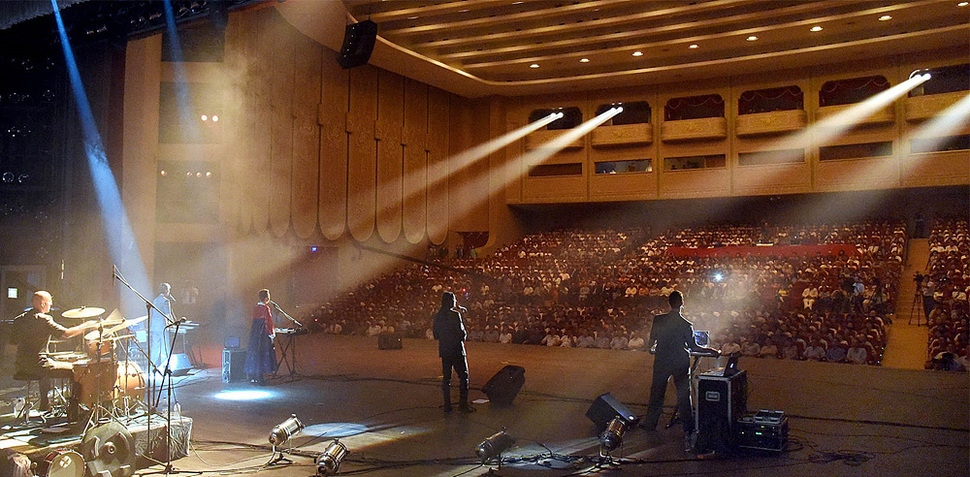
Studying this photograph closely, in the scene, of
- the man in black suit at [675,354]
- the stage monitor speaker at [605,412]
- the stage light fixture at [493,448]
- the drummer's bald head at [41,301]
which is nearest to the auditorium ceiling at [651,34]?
the drummer's bald head at [41,301]

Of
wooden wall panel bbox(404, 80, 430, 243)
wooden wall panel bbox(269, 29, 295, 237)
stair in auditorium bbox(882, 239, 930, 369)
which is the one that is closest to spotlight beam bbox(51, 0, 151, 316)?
wooden wall panel bbox(269, 29, 295, 237)

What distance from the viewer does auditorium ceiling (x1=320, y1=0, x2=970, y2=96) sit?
17.4 meters

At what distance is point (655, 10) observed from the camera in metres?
17.7

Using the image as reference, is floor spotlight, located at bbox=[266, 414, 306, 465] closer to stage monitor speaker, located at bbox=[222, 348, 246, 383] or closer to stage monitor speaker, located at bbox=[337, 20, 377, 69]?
stage monitor speaker, located at bbox=[222, 348, 246, 383]

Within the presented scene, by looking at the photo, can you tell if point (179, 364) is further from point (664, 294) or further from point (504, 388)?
point (664, 294)

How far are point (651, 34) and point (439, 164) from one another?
883cm

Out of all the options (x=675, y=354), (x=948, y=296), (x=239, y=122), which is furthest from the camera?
(x=239, y=122)

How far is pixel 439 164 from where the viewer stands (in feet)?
81.6

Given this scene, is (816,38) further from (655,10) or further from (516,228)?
(516,228)

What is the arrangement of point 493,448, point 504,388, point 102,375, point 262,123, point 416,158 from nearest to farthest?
1. point 493,448
2. point 102,375
3. point 504,388
4. point 262,123
5. point 416,158

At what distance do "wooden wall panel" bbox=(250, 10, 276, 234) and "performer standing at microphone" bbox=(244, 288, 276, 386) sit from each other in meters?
9.05

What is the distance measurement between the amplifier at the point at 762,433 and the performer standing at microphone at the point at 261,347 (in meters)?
Answer: 5.85

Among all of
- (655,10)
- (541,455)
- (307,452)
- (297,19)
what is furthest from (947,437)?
(297,19)

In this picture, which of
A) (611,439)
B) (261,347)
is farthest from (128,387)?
(611,439)
